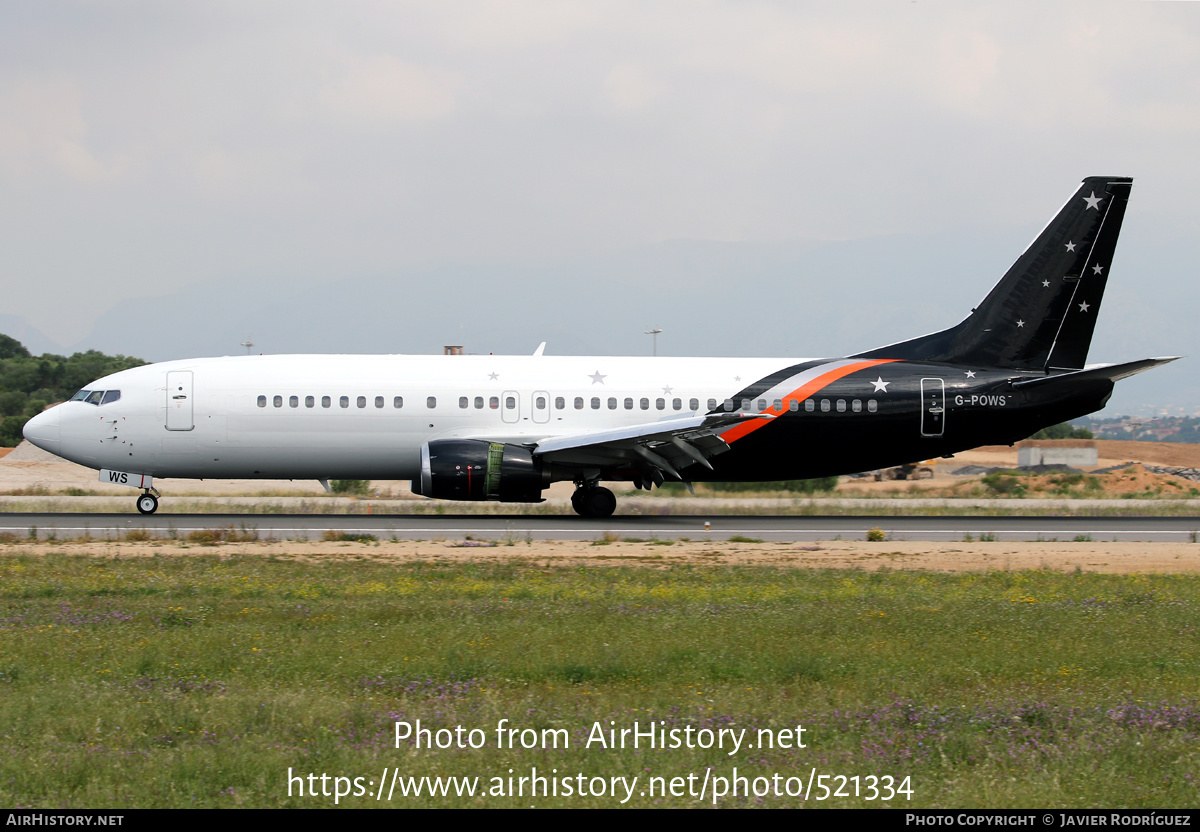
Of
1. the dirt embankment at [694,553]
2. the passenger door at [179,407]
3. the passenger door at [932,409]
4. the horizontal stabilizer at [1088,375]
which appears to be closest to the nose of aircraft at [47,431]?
the passenger door at [179,407]

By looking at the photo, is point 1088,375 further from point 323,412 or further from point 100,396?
point 100,396

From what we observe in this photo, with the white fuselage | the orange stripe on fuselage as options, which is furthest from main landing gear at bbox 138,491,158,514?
the orange stripe on fuselage

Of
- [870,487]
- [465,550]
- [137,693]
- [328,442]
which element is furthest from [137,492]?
[137,693]

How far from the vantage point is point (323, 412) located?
25672 millimetres

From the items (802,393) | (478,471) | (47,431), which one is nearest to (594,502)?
(478,471)

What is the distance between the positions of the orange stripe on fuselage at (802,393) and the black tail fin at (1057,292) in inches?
27.8

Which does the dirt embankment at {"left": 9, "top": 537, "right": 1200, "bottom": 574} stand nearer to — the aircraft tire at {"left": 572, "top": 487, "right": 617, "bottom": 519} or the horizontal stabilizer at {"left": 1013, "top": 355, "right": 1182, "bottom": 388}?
the aircraft tire at {"left": 572, "top": 487, "right": 617, "bottom": 519}

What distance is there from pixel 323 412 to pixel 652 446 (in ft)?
25.0

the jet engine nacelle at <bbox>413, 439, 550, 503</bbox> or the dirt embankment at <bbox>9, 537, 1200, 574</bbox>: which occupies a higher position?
the jet engine nacelle at <bbox>413, 439, 550, 503</bbox>

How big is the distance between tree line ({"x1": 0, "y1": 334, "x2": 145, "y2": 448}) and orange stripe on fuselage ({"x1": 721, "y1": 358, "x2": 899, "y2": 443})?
2215 inches

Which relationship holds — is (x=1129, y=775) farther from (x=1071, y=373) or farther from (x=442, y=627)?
(x=1071, y=373)

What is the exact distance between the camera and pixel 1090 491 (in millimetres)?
45781

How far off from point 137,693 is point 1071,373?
79.1 ft

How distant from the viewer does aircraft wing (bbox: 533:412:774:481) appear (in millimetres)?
25094
